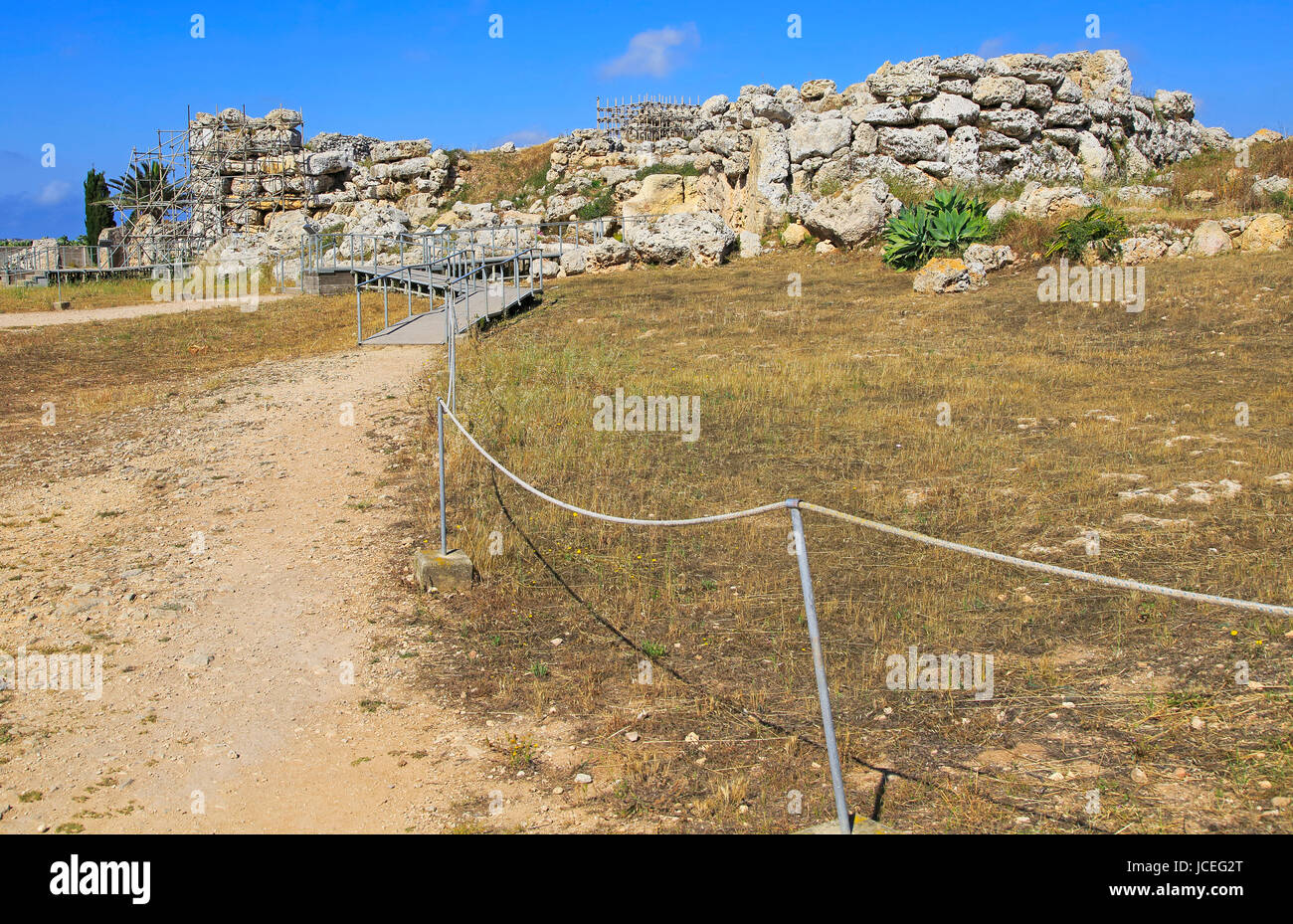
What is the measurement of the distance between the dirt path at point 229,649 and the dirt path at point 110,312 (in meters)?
10.8

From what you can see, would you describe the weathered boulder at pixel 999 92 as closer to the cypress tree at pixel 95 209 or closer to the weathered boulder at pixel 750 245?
the weathered boulder at pixel 750 245

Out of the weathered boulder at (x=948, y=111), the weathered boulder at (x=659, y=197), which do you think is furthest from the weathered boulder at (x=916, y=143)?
the weathered boulder at (x=659, y=197)

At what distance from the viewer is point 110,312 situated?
2158cm

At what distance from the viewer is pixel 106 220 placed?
41281mm

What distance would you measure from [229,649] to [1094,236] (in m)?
16.2

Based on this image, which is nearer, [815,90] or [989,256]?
[989,256]

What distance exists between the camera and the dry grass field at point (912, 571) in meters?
4.59

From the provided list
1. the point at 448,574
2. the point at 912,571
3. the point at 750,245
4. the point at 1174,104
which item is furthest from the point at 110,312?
the point at 1174,104

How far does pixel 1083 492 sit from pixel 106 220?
4340cm

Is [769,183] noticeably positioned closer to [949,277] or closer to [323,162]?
[949,277]

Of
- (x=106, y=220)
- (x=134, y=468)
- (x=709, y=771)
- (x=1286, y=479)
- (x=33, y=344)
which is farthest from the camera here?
(x=106, y=220)

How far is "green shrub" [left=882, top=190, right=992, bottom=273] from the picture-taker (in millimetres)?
19062

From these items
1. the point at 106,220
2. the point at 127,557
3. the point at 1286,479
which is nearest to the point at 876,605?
the point at 1286,479
